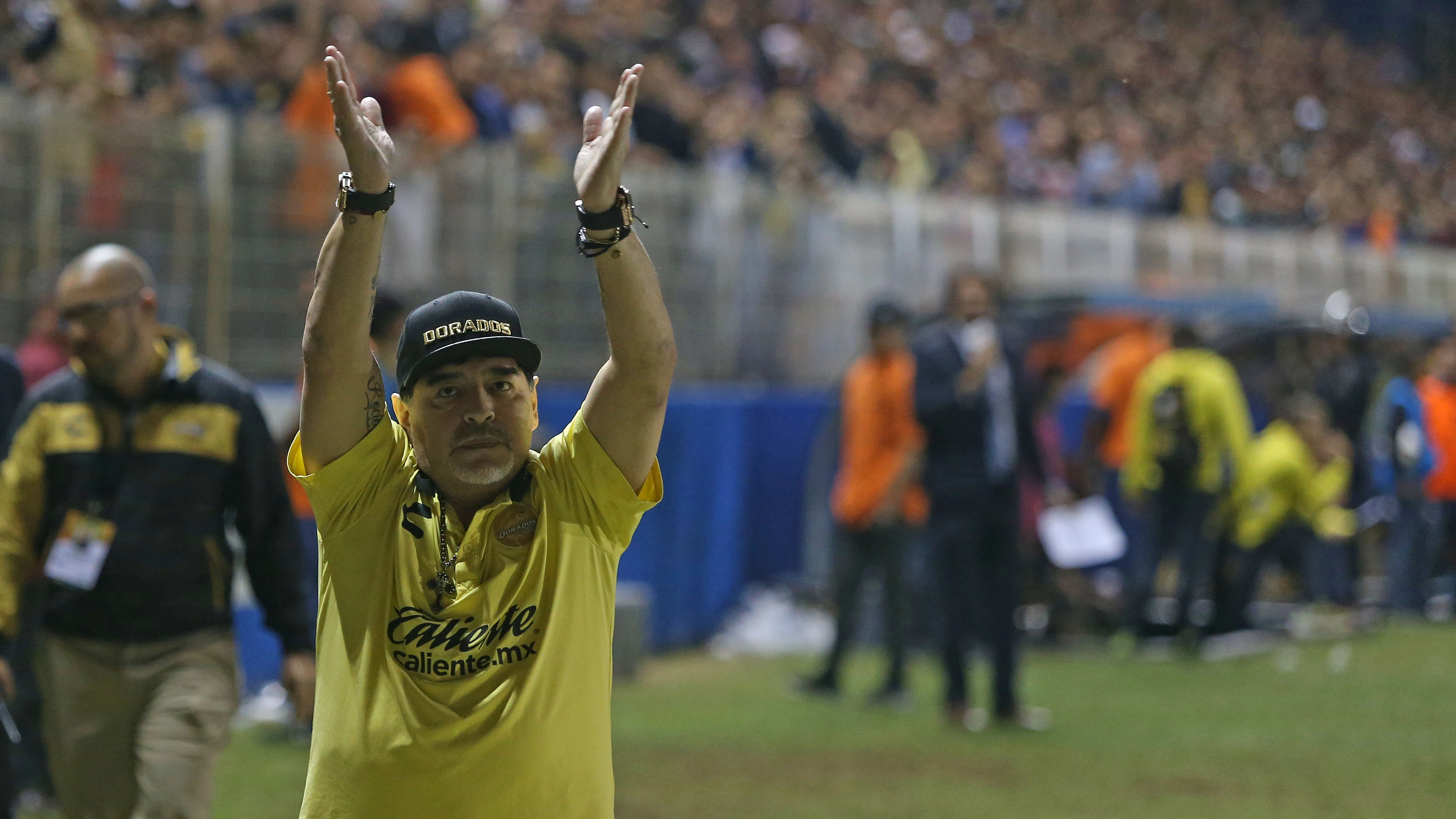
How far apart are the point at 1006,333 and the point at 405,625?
946 centimetres

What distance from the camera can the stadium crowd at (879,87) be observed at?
11.5 m

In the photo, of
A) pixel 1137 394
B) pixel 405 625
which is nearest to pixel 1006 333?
pixel 1137 394

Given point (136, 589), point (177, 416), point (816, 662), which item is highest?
point (177, 416)

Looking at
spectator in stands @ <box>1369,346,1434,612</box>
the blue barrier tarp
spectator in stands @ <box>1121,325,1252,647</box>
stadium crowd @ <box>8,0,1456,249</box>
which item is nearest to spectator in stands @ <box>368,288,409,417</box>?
stadium crowd @ <box>8,0,1456,249</box>

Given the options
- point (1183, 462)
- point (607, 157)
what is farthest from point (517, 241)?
point (607, 157)

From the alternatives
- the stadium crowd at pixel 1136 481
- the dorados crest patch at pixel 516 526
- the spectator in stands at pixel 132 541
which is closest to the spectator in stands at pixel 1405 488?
the stadium crowd at pixel 1136 481

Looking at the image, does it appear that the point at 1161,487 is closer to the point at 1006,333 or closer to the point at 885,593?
the point at 1006,333

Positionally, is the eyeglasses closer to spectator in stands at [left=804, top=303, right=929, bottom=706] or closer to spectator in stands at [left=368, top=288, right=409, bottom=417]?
spectator in stands at [left=368, top=288, right=409, bottom=417]

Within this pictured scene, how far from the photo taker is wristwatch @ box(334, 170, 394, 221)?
341cm

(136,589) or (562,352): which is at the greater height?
(562,352)

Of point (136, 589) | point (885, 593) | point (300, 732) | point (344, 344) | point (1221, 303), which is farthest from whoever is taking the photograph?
Answer: point (1221, 303)

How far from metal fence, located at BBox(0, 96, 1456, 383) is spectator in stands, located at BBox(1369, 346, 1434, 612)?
9.16 ft

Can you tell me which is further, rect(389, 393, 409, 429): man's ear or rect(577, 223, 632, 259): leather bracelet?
rect(389, 393, 409, 429): man's ear

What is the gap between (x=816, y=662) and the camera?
1284 centimetres
